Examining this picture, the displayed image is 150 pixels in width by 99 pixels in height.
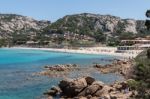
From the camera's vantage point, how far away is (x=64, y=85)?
41.9 m

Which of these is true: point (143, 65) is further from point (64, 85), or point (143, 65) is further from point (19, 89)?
point (19, 89)

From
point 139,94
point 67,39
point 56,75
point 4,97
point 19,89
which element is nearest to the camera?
point 139,94

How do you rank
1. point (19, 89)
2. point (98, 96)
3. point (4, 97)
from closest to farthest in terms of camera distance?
point (98, 96)
point (4, 97)
point (19, 89)

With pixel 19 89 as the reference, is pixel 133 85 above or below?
above

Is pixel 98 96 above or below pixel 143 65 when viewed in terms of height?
below

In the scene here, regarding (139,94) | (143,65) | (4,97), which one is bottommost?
(4,97)

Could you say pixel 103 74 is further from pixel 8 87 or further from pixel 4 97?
pixel 4 97

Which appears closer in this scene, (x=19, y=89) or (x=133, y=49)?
(x=19, y=89)

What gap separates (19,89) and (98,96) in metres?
12.0

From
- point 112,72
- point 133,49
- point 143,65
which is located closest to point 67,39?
point 133,49

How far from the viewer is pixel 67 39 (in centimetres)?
19550

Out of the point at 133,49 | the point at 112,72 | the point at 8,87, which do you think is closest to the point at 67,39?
the point at 133,49

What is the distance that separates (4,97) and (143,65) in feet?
60.6

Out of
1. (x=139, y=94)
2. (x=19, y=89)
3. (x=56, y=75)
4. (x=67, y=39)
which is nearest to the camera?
(x=139, y=94)
